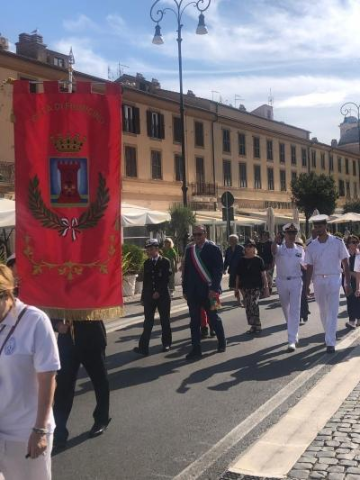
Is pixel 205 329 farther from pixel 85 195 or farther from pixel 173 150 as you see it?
pixel 173 150

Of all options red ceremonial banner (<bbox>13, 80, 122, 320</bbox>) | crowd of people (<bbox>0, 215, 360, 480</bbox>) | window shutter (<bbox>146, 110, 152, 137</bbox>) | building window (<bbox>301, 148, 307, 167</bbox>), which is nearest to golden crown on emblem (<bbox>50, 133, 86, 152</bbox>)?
red ceremonial banner (<bbox>13, 80, 122, 320</bbox>)

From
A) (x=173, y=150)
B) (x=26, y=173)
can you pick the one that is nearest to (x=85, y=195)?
(x=26, y=173)

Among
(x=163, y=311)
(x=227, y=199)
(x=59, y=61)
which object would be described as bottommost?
(x=163, y=311)

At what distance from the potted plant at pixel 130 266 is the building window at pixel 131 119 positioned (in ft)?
61.3

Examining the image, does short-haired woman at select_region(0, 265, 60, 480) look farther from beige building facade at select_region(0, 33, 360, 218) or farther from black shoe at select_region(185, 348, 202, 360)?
beige building facade at select_region(0, 33, 360, 218)

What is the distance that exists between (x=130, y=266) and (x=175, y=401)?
10449 mm

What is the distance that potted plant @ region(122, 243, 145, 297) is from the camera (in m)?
15.6

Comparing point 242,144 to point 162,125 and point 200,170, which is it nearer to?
point 200,170

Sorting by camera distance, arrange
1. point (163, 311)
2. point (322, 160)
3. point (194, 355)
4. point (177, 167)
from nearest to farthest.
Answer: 1. point (194, 355)
2. point (163, 311)
3. point (177, 167)
4. point (322, 160)

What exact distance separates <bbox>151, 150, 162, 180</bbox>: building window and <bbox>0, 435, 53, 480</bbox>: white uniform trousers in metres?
34.2

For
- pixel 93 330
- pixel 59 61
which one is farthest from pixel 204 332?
pixel 59 61

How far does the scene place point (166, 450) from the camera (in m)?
4.57

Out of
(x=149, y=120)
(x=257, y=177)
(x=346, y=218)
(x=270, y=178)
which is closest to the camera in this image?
(x=346, y=218)

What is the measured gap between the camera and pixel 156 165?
3697 cm
